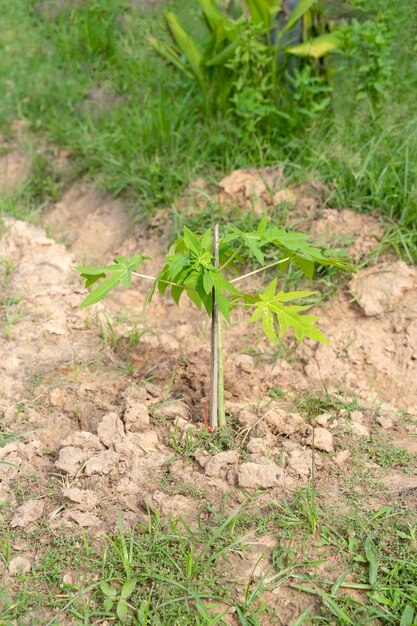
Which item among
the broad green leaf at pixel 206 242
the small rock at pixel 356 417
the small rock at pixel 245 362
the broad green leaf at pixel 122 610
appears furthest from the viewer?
the small rock at pixel 245 362

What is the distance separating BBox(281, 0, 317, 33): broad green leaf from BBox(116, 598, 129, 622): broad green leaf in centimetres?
280

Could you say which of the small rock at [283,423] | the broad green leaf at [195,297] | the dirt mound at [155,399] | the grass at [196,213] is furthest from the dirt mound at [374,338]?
the broad green leaf at [195,297]

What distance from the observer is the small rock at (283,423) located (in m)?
2.44

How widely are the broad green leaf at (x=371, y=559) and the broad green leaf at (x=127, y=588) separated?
0.62 meters

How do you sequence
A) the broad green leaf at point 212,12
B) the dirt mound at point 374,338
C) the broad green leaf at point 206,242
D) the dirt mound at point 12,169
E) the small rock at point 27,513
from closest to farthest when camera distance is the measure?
the small rock at point 27,513 → the broad green leaf at point 206,242 → the dirt mound at point 374,338 → the broad green leaf at point 212,12 → the dirt mound at point 12,169

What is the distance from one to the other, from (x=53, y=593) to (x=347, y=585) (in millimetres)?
773

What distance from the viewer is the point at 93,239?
3.77 metres

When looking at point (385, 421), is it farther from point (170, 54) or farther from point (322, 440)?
point (170, 54)

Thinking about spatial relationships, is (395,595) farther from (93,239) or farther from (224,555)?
(93,239)

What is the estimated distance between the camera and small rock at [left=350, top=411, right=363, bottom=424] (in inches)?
99.3

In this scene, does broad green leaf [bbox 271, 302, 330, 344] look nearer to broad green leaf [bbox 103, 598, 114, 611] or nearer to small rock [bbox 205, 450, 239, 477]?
small rock [bbox 205, 450, 239, 477]

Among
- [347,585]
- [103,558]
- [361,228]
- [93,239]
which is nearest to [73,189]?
[93,239]

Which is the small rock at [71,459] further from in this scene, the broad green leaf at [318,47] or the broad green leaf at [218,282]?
the broad green leaf at [318,47]

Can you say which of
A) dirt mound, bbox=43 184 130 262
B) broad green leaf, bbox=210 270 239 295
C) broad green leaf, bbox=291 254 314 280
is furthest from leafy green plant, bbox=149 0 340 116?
broad green leaf, bbox=210 270 239 295
